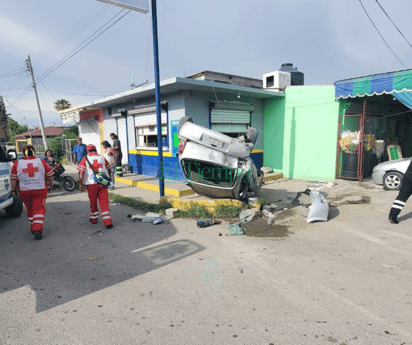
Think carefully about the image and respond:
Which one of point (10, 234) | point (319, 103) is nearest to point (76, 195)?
point (10, 234)

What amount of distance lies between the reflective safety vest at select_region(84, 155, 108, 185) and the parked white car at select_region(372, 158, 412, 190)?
322 inches

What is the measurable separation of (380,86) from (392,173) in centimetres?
272

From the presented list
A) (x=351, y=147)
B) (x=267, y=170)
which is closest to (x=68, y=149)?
(x=267, y=170)

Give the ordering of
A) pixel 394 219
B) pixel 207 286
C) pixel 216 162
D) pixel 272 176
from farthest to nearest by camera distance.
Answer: pixel 272 176 → pixel 216 162 → pixel 394 219 → pixel 207 286

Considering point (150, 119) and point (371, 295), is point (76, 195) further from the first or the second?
A: point (371, 295)

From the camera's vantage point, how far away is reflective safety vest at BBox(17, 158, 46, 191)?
5.12m

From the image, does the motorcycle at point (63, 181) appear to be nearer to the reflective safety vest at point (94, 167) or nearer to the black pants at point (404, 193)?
the reflective safety vest at point (94, 167)

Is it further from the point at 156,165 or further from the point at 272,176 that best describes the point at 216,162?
the point at 156,165

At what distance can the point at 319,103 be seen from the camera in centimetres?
1010

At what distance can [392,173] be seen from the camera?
830 cm

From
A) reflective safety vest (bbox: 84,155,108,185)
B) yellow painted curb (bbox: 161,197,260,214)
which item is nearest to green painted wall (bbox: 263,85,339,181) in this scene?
yellow painted curb (bbox: 161,197,260,214)

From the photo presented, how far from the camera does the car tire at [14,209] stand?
6449 mm

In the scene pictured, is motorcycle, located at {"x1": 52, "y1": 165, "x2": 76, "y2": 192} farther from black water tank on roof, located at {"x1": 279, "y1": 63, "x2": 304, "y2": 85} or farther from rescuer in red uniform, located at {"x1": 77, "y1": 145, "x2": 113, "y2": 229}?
black water tank on roof, located at {"x1": 279, "y1": 63, "x2": 304, "y2": 85}

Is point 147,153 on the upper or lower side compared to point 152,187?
upper
